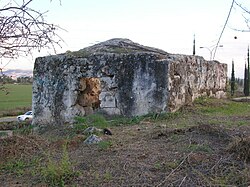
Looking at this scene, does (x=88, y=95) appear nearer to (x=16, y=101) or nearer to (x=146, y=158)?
(x=146, y=158)

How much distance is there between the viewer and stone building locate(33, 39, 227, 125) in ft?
28.6

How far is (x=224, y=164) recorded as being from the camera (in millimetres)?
4012

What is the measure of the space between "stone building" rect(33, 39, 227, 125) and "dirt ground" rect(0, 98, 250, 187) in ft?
9.19

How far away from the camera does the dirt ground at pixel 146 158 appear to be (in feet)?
12.3

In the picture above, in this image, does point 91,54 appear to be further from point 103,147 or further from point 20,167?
point 20,167

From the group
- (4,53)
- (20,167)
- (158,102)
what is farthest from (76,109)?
(4,53)

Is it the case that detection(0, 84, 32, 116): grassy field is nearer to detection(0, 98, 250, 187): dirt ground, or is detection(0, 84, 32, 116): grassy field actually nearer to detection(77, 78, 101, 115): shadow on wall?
detection(77, 78, 101, 115): shadow on wall

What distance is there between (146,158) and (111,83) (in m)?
4.69

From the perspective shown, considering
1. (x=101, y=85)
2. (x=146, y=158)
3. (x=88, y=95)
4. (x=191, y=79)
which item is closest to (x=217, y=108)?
(x=191, y=79)

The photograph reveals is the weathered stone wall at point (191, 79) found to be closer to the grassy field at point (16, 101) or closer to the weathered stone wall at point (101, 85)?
the weathered stone wall at point (101, 85)

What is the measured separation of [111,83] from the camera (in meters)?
9.03

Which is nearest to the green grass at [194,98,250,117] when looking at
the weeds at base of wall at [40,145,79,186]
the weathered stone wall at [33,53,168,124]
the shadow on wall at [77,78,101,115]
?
the weathered stone wall at [33,53,168,124]

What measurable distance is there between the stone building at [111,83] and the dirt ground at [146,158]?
2.80m

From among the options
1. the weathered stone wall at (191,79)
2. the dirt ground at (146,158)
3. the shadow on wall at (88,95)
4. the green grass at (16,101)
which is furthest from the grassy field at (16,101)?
the dirt ground at (146,158)
